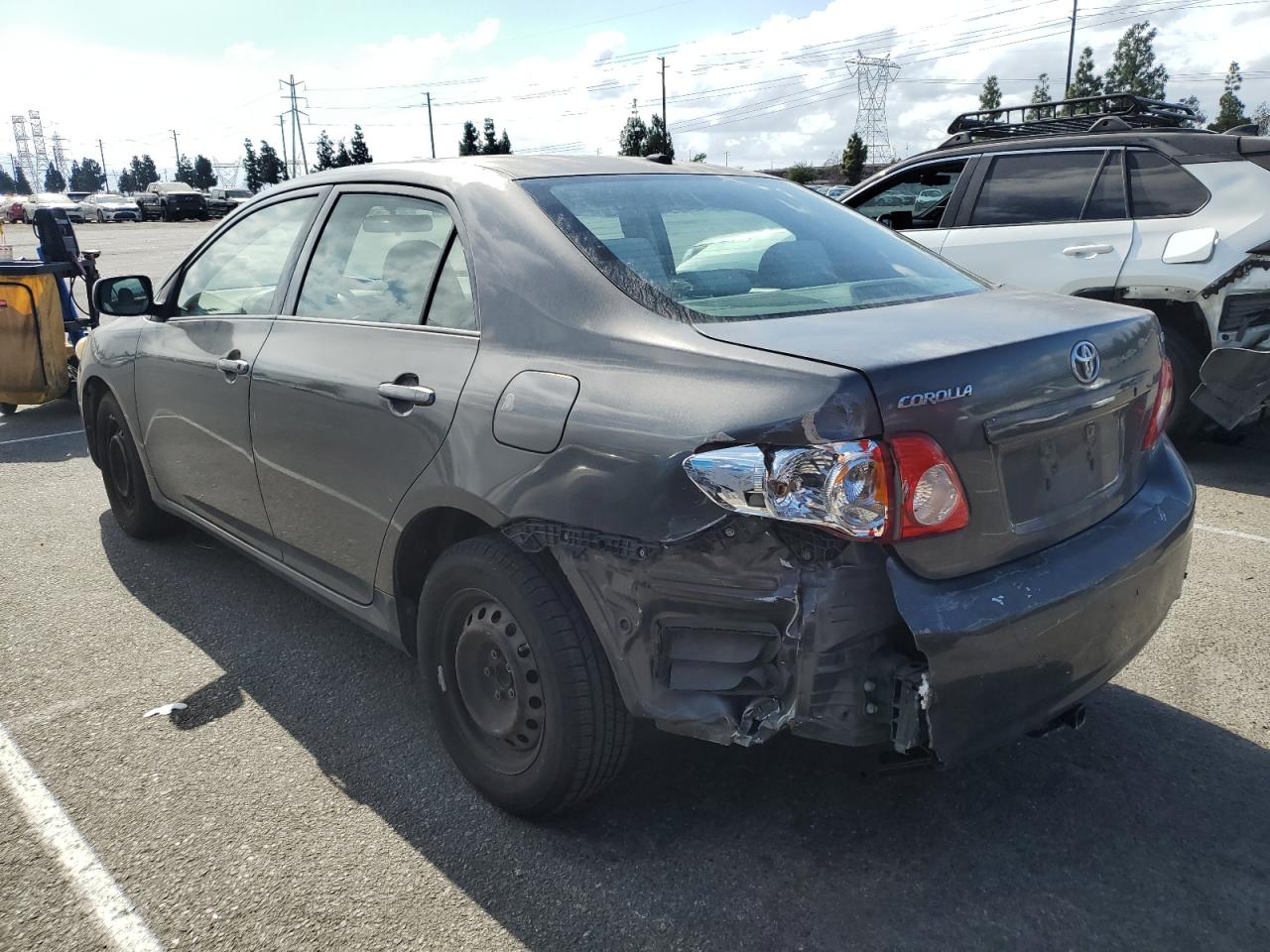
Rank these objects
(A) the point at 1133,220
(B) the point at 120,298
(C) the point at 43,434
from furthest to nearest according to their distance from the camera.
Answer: (C) the point at 43,434
(A) the point at 1133,220
(B) the point at 120,298

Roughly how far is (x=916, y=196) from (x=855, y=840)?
5.64 m

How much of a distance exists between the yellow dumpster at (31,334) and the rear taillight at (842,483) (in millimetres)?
7512

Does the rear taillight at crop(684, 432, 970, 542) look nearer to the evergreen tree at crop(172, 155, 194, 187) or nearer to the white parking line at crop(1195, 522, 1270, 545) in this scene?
the white parking line at crop(1195, 522, 1270, 545)

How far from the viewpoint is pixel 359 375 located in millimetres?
2852

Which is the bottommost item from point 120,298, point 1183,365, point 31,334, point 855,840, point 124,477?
point 855,840

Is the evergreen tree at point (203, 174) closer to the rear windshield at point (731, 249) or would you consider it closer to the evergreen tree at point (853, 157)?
the evergreen tree at point (853, 157)

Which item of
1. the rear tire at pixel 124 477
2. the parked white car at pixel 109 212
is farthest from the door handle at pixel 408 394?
the parked white car at pixel 109 212

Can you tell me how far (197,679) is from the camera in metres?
3.44

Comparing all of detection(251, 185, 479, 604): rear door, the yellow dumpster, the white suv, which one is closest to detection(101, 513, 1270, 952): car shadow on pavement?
detection(251, 185, 479, 604): rear door

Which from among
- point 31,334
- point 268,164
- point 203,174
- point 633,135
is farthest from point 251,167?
point 31,334

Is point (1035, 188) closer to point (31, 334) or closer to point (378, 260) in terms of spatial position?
point (378, 260)

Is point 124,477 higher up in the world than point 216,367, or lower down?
lower down

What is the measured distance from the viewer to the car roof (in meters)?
2.88

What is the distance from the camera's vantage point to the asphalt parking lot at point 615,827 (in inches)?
87.4
